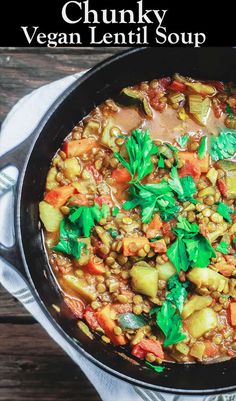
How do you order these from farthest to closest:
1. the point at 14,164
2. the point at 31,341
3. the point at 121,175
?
the point at 31,341 → the point at 121,175 → the point at 14,164

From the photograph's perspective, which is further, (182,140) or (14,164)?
(182,140)

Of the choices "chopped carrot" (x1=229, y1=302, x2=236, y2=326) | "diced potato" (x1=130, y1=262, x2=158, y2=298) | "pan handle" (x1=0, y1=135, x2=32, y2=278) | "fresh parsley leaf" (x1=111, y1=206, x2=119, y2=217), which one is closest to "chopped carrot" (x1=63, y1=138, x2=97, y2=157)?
"pan handle" (x1=0, y1=135, x2=32, y2=278)

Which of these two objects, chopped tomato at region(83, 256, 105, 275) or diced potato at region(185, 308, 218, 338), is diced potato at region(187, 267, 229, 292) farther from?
chopped tomato at region(83, 256, 105, 275)

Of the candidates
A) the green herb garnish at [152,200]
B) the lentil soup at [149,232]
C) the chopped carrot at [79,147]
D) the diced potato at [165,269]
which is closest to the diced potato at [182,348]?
the lentil soup at [149,232]

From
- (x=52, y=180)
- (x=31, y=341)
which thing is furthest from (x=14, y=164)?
(x=31, y=341)

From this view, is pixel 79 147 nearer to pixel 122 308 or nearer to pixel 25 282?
pixel 25 282

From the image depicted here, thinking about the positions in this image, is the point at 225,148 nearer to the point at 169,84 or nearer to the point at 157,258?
the point at 169,84
